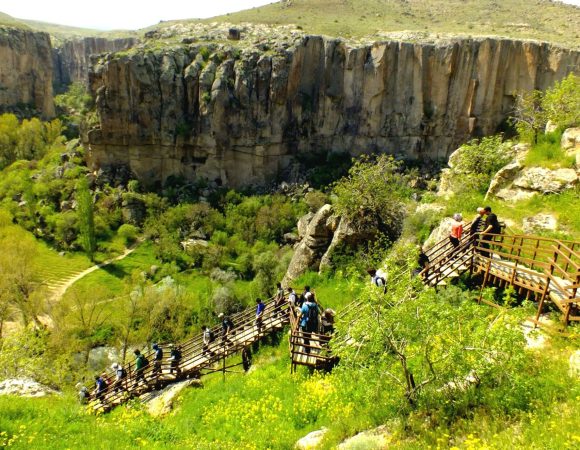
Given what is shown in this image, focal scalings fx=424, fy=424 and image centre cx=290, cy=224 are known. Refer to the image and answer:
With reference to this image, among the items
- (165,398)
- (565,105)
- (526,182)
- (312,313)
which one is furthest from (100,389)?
(565,105)

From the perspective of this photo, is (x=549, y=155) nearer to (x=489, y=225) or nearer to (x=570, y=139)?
(x=570, y=139)

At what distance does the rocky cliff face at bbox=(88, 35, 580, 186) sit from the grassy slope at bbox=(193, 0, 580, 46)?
14352mm

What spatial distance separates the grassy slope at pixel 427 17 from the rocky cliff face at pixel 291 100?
14.4 meters

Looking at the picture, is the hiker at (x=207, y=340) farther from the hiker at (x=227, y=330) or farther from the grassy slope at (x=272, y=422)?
the grassy slope at (x=272, y=422)

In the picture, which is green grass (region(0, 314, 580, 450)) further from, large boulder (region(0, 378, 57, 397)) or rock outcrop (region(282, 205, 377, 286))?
rock outcrop (region(282, 205, 377, 286))

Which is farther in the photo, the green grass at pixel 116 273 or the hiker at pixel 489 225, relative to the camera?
the green grass at pixel 116 273

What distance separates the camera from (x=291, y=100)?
55.1 meters

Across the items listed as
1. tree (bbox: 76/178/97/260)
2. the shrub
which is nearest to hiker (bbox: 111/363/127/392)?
tree (bbox: 76/178/97/260)

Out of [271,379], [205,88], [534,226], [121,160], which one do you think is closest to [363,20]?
[205,88]

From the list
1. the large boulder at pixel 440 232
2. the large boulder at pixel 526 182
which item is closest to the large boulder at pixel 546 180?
the large boulder at pixel 526 182

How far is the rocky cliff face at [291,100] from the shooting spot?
51375 millimetres

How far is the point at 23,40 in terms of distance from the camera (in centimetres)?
8875

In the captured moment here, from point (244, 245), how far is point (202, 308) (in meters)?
13.5

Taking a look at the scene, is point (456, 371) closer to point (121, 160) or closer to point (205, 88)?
point (205, 88)
